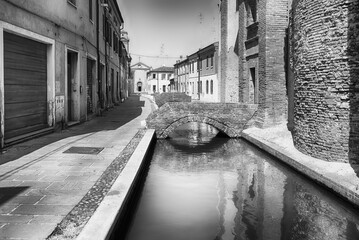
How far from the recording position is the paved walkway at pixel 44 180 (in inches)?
163

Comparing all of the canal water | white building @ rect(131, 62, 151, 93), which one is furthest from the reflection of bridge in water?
white building @ rect(131, 62, 151, 93)

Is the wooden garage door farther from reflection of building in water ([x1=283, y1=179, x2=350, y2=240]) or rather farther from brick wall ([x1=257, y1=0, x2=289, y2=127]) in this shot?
brick wall ([x1=257, y1=0, x2=289, y2=127])

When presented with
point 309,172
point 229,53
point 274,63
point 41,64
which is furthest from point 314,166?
point 229,53

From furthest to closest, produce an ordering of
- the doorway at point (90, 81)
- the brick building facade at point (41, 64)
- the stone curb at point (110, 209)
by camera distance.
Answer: the doorway at point (90, 81) < the brick building facade at point (41, 64) < the stone curb at point (110, 209)

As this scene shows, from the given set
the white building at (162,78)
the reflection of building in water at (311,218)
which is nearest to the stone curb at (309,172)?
the reflection of building in water at (311,218)

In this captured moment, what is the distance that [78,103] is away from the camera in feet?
48.0

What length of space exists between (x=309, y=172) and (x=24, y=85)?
7.45 metres

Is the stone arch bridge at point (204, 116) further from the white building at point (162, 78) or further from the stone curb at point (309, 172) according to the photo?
the white building at point (162, 78)

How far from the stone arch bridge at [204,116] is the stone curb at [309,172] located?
2312mm

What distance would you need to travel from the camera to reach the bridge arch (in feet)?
48.0

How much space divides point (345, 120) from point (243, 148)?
202 inches

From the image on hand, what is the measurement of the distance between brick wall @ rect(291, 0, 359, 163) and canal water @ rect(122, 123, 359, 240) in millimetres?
1039

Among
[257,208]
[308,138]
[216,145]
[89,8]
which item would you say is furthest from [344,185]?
[89,8]

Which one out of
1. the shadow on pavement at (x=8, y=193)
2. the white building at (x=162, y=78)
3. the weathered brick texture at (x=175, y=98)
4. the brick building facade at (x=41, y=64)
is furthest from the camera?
the white building at (x=162, y=78)
